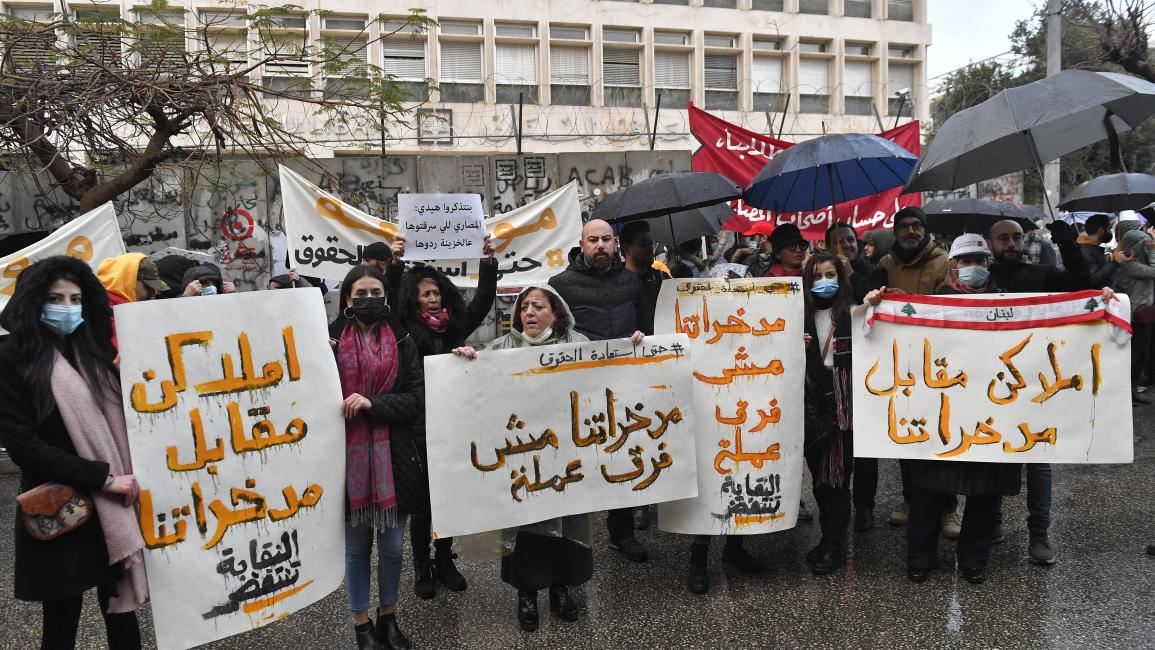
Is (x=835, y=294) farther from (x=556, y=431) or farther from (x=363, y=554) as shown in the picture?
(x=363, y=554)

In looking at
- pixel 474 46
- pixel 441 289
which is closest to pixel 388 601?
pixel 441 289

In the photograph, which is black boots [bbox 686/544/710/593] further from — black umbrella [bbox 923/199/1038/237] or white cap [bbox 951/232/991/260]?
black umbrella [bbox 923/199/1038/237]

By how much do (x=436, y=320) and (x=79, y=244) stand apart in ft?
11.6

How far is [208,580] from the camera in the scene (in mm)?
2818

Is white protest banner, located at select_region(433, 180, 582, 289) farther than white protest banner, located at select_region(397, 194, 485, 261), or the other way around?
white protest banner, located at select_region(433, 180, 582, 289)

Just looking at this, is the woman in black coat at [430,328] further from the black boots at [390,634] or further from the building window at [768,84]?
the building window at [768,84]

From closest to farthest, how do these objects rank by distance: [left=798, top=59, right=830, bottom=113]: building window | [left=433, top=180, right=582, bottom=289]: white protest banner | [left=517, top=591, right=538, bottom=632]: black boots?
1. [left=517, top=591, right=538, bottom=632]: black boots
2. [left=433, top=180, right=582, bottom=289]: white protest banner
3. [left=798, top=59, right=830, bottom=113]: building window

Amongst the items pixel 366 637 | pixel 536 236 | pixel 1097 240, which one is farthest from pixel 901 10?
pixel 366 637

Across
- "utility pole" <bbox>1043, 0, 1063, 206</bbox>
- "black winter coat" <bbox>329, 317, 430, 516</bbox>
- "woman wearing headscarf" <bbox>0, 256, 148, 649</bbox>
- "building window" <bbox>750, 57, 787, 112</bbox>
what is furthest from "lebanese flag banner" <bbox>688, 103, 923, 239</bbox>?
"building window" <bbox>750, 57, 787, 112</bbox>

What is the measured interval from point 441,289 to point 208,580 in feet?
5.34

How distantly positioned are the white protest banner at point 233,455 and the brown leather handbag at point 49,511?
0.74 ft

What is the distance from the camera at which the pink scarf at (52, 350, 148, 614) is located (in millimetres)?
2535

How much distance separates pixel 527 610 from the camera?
11.3 ft

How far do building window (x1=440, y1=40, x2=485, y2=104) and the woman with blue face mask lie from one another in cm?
1853
